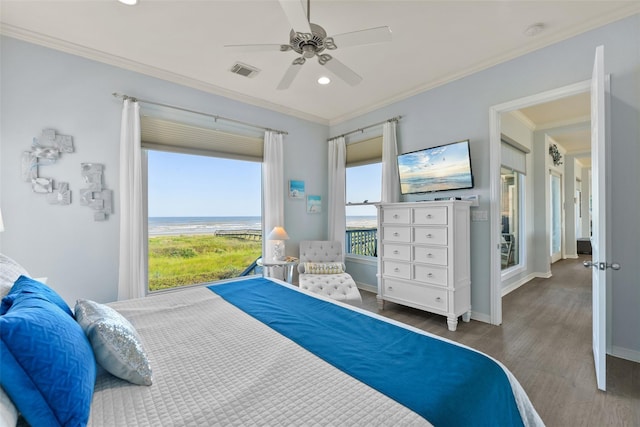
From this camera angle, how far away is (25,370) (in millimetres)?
704

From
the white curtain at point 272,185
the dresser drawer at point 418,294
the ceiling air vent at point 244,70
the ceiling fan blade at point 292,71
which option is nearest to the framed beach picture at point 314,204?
the white curtain at point 272,185

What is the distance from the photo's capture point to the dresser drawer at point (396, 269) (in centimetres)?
324

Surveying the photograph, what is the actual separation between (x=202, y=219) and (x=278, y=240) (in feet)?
4.50

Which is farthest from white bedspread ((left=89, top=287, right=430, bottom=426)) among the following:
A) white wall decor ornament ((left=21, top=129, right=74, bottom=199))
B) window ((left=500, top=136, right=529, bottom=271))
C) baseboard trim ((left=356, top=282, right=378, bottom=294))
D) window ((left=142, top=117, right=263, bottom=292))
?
window ((left=500, top=136, right=529, bottom=271))

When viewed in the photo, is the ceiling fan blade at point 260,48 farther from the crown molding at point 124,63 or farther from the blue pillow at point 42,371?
the blue pillow at point 42,371

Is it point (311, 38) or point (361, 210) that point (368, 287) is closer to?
point (361, 210)

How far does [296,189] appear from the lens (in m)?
4.51

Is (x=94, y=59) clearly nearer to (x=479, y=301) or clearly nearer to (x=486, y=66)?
(x=486, y=66)

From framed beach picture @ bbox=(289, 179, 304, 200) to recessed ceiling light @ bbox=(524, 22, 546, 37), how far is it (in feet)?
10.7

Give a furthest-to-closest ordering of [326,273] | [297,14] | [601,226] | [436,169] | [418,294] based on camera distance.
→ [326,273], [436,169], [418,294], [601,226], [297,14]

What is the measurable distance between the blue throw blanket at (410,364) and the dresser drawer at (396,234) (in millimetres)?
1785

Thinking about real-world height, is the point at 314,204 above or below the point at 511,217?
above

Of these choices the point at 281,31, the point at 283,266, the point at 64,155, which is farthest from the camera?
the point at 283,266

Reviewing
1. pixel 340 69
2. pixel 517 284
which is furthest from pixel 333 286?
pixel 517 284
